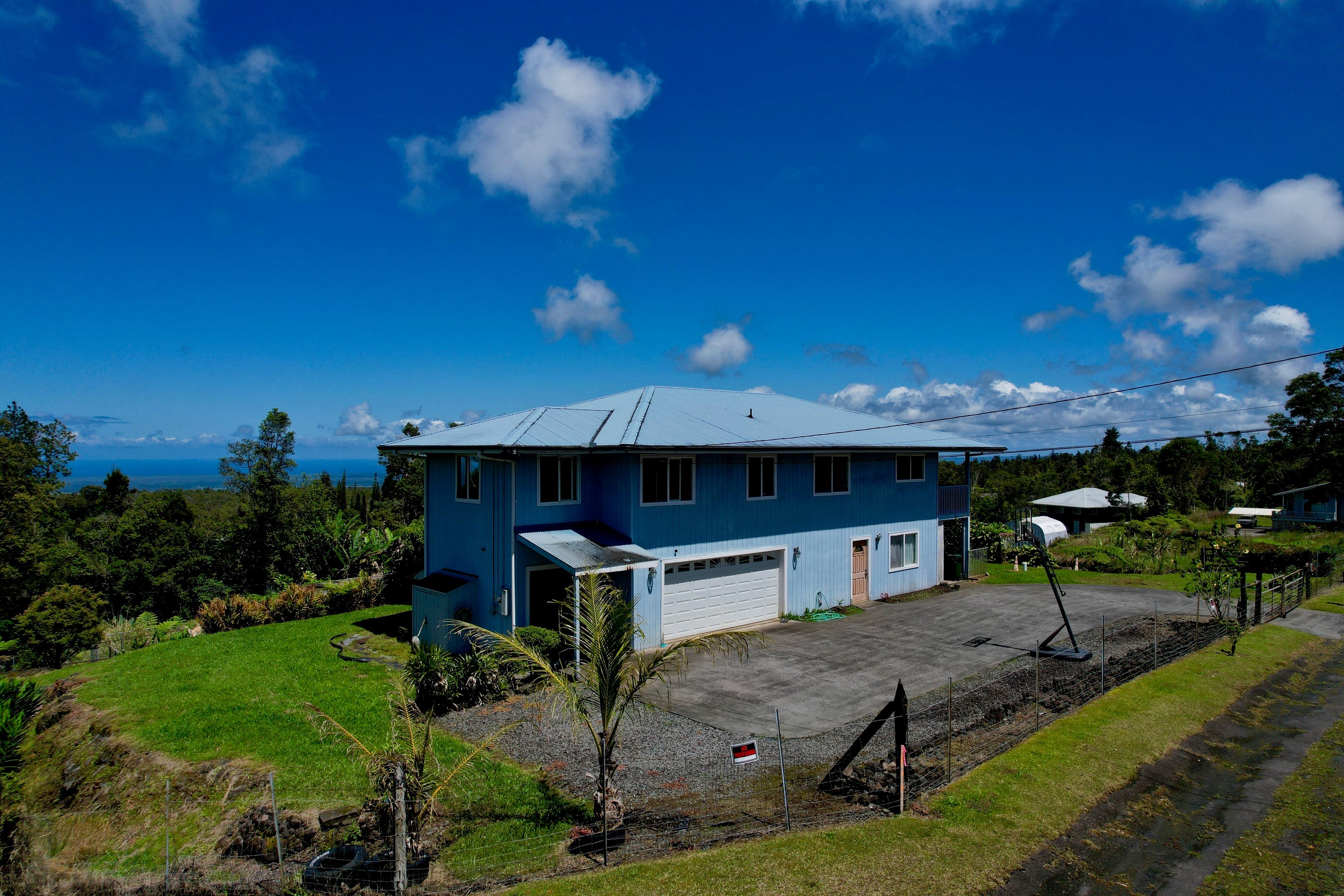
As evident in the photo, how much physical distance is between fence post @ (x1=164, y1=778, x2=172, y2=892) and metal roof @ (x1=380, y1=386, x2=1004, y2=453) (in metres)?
7.98

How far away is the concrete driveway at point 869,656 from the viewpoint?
40.5 feet

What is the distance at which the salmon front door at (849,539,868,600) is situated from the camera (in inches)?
852

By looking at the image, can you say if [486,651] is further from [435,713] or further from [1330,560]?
[1330,560]

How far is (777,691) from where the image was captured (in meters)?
13.3

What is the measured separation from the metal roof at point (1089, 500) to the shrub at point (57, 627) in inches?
2153

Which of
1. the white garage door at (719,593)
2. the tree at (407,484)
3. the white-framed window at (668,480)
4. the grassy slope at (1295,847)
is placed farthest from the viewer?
the tree at (407,484)

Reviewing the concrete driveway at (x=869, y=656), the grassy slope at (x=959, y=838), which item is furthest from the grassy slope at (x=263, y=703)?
the concrete driveway at (x=869, y=656)

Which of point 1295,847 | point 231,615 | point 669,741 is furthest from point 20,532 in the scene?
point 1295,847

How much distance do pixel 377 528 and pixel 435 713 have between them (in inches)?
874

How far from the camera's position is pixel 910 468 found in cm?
2341

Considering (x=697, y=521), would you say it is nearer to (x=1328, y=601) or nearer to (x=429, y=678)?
(x=429, y=678)

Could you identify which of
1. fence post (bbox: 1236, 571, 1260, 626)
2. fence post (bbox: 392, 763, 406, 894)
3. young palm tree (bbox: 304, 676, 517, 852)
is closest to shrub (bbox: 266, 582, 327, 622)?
young palm tree (bbox: 304, 676, 517, 852)

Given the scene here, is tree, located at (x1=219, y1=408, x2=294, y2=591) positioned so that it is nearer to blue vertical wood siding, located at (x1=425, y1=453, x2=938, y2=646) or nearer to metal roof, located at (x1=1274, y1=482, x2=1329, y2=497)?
blue vertical wood siding, located at (x1=425, y1=453, x2=938, y2=646)

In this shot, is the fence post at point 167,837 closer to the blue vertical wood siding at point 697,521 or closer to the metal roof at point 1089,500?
the blue vertical wood siding at point 697,521
